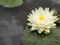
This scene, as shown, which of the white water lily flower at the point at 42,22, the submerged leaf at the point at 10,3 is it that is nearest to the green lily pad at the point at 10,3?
the submerged leaf at the point at 10,3

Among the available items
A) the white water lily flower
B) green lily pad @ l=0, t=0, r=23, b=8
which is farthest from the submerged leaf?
the white water lily flower

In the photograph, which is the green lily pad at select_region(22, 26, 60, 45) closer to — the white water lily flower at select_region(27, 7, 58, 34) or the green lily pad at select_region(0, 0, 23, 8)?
the white water lily flower at select_region(27, 7, 58, 34)

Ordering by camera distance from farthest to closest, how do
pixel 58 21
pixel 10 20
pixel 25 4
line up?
pixel 25 4, pixel 10 20, pixel 58 21

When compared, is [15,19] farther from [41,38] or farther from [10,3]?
[41,38]

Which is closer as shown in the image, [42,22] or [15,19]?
[42,22]

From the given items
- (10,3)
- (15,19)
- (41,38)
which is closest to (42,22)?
(41,38)

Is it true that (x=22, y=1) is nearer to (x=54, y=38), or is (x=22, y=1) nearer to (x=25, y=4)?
(x=25, y=4)

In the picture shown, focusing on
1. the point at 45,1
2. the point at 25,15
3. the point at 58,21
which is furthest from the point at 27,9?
the point at 58,21

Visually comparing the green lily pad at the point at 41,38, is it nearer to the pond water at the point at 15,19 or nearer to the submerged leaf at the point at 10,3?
the pond water at the point at 15,19
